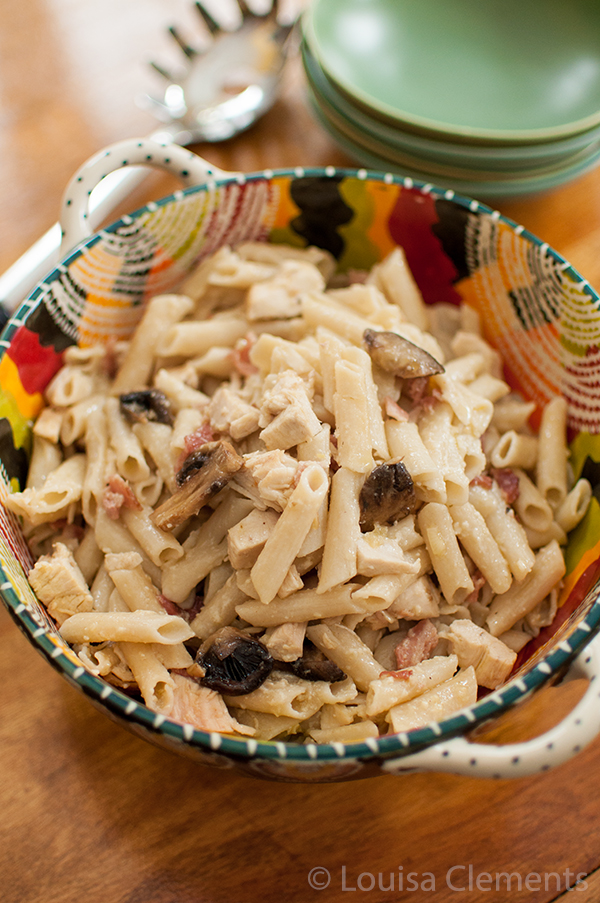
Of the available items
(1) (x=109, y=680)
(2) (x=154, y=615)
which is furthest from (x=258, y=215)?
(1) (x=109, y=680)

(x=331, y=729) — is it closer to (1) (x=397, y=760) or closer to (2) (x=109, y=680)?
(1) (x=397, y=760)

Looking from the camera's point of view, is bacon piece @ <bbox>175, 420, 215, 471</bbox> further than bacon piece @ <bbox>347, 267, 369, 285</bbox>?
No

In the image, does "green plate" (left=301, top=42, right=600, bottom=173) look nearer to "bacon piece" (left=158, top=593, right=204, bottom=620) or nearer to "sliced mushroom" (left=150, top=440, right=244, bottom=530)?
"sliced mushroom" (left=150, top=440, right=244, bottom=530)

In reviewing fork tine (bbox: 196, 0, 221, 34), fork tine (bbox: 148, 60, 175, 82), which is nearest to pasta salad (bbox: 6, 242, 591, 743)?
fork tine (bbox: 148, 60, 175, 82)

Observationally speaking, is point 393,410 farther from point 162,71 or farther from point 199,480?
point 162,71

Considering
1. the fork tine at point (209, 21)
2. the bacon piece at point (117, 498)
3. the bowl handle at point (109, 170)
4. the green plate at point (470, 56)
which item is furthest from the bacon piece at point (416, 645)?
the fork tine at point (209, 21)

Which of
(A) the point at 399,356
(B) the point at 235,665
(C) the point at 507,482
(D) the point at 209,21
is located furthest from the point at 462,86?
(B) the point at 235,665
